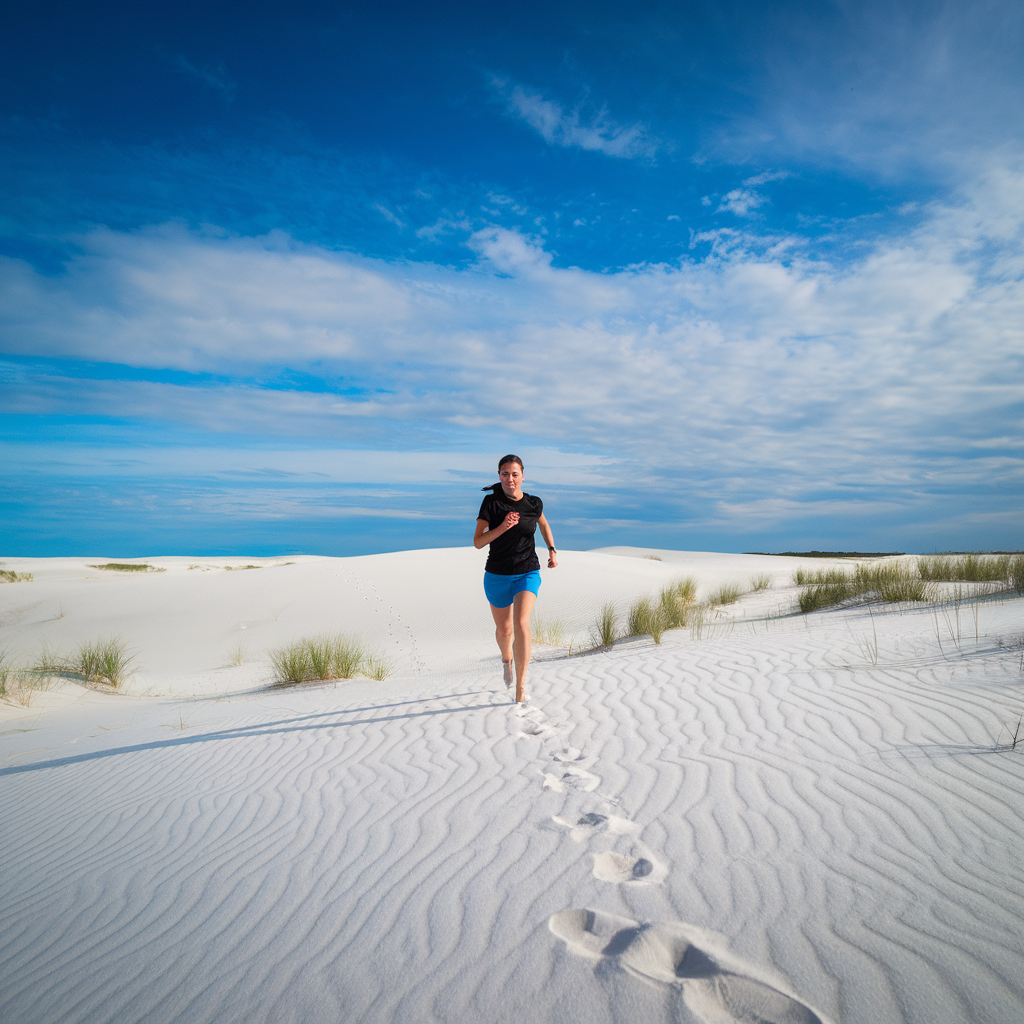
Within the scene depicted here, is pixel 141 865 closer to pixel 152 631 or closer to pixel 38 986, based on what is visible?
pixel 38 986

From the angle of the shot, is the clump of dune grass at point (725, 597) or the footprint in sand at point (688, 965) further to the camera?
the clump of dune grass at point (725, 597)

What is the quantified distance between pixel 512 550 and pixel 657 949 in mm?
3057

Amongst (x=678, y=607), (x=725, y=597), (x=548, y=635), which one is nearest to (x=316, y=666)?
(x=548, y=635)

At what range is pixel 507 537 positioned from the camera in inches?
184

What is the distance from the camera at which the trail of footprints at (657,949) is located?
5.24 ft

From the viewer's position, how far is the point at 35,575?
24.1m

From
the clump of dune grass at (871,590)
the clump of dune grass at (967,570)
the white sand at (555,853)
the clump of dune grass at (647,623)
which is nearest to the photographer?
the white sand at (555,853)

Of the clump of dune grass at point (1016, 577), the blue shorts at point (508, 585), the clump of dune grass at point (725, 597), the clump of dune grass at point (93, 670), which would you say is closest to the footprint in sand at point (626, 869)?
the blue shorts at point (508, 585)

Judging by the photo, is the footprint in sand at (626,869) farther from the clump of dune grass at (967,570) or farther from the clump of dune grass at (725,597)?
the clump of dune grass at (967,570)

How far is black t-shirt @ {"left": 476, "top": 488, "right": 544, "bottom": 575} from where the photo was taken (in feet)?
15.1

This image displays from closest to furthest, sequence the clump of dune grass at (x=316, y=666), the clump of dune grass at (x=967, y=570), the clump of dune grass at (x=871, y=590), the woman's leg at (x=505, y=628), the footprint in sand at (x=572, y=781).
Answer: the footprint in sand at (x=572, y=781), the woman's leg at (x=505, y=628), the clump of dune grass at (x=316, y=666), the clump of dune grass at (x=871, y=590), the clump of dune grass at (x=967, y=570)

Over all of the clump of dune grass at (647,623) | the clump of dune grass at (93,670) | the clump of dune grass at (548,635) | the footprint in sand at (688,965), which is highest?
the clump of dune grass at (647,623)

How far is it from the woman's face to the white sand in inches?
71.0

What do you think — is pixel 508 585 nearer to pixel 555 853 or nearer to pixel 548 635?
pixel 555 853
